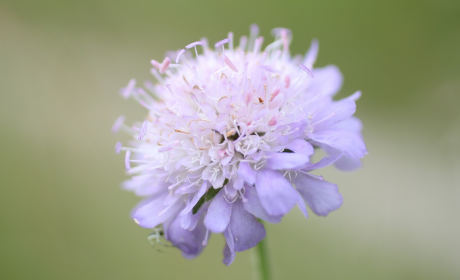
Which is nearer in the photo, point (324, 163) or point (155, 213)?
point (324, 163)

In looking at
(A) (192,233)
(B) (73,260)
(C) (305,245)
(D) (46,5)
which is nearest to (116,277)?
(B) (73,260)

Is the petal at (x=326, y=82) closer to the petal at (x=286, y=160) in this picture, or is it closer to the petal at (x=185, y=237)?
the petal at (x=286, y=160)

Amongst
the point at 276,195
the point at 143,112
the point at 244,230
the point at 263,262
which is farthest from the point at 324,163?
the point at 143,112

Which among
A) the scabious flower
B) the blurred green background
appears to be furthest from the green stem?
the blurred green background

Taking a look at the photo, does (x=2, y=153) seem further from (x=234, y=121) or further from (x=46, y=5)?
(x=234, y=121)

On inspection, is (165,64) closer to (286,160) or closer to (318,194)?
(286,160)

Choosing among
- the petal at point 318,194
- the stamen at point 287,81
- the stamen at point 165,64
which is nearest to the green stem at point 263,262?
the petal at point 318,194

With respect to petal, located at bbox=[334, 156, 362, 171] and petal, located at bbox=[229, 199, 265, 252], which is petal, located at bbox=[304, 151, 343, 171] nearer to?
petal, located at bbox=[229, 199, 265, 252]
